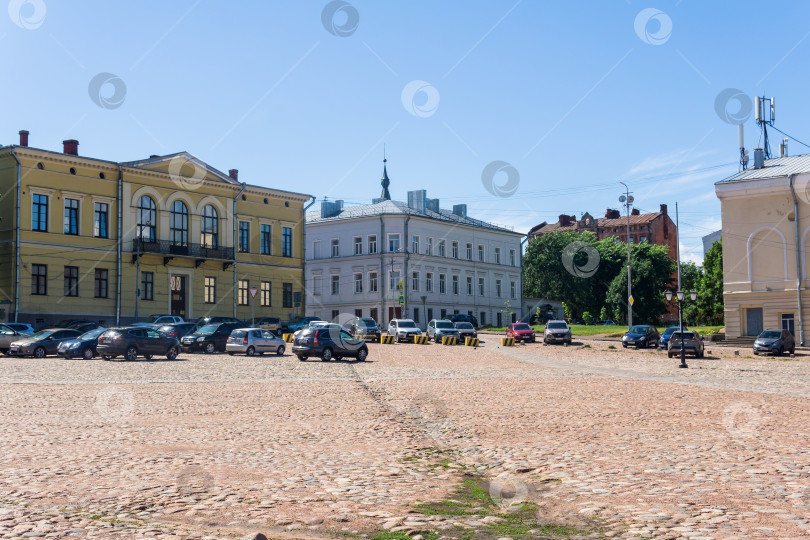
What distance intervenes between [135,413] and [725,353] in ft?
125

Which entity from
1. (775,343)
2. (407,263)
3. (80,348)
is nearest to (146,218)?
(80,348)

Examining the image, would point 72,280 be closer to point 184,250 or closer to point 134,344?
point 184,250

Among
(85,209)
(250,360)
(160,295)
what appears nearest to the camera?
(250,360)

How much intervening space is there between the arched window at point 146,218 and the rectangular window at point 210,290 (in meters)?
5.72

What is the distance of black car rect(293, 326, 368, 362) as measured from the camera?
34469 mm

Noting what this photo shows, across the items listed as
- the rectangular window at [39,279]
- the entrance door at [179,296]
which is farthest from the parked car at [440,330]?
the rectangular window at [39,279]

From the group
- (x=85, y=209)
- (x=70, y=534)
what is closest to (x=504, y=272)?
(x=85, y=209)

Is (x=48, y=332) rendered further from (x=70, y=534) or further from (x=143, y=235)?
(x=70, y=534)

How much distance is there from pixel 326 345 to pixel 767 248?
33.1m

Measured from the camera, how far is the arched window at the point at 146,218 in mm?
55375

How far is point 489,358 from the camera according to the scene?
125ft

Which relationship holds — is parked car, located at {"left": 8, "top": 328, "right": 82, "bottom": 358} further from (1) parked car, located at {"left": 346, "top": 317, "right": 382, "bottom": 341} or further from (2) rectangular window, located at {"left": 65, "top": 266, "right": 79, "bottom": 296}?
(1) parked car, located at {"left": 346, "top": 317, "right": 382, "bottom": 341}

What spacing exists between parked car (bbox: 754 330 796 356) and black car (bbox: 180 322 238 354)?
28.2 metres

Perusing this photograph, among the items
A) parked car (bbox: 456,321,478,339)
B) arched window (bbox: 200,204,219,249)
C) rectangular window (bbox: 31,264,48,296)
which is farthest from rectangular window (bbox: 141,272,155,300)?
parked car (bbox: 456,321,478,339)
